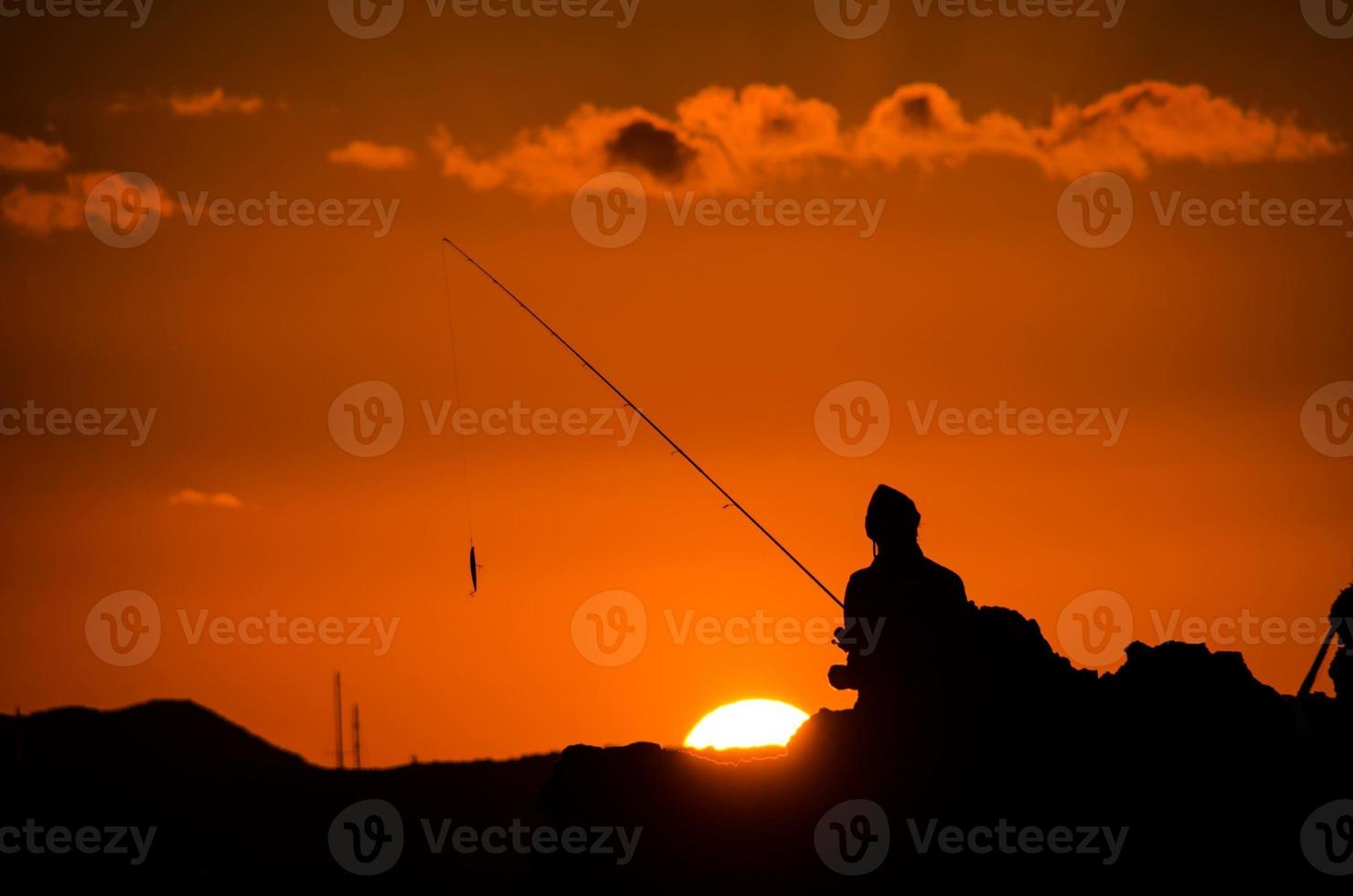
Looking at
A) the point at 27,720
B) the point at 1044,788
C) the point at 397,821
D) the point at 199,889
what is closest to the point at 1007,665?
the point at 1044,788

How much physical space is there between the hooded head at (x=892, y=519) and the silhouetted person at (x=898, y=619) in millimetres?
10

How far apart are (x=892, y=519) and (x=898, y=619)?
43.7 inches

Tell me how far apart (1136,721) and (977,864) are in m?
2.39

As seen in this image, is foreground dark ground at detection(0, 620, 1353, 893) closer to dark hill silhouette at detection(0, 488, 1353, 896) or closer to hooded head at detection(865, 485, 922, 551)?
dark hill silhouette at detection(0, 488, 1353, 896)

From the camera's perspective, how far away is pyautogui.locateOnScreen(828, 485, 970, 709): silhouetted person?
778 inches

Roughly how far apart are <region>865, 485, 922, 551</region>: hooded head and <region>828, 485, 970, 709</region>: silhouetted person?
0.01 m

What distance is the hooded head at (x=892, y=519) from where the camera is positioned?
20.0 m

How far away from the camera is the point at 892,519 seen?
65.7 feet

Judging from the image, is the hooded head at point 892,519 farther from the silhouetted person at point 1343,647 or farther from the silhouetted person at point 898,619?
the silhouetted person at point 1343,647

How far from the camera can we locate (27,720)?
135 m

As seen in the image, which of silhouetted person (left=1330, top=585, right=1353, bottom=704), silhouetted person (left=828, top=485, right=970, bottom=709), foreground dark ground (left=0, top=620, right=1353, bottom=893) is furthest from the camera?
silhouetted person (left=1330, top=585, right=1353, bottom=704)

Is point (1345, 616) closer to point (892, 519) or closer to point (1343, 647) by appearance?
point (1343, 647)

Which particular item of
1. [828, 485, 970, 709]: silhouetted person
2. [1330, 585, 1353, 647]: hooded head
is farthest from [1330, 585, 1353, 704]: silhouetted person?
[828, 485, 970, 709]: silhouetted person

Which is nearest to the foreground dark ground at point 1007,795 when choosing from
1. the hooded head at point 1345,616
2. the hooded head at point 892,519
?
the hooded head at point 1345,616
